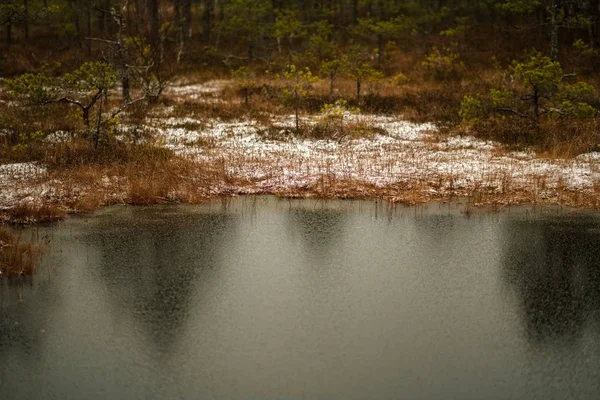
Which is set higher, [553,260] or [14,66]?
[14,66]

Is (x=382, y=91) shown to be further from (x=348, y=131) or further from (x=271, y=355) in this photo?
(x=271, y=355)

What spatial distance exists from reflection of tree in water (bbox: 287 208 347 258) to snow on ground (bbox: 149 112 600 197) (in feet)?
5.40

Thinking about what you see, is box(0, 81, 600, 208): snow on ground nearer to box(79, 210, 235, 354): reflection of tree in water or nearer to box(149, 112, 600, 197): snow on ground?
box(149, 112, 600, 197): snow on ground

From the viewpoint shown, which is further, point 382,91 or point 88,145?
point 382,91

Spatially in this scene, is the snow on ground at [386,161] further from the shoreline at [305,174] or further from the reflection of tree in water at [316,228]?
the reflection of tree in water at [316,228]

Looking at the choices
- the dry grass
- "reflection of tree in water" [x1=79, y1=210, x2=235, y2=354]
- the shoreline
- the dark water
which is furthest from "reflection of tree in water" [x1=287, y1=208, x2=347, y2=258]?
the dry grass

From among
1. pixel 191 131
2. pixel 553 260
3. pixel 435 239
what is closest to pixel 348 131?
pixel 191 131

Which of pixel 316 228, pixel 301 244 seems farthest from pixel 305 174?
pixel 301 244

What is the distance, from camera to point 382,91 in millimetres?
23562

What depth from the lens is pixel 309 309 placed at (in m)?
7.52

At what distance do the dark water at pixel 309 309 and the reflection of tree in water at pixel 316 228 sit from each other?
0.05m

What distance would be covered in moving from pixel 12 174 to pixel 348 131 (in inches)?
363

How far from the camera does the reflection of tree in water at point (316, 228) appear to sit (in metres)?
9.91

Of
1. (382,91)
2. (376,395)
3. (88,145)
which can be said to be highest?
(382,91)
